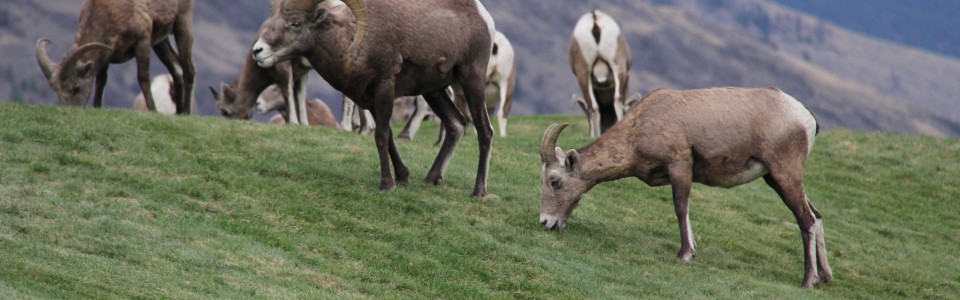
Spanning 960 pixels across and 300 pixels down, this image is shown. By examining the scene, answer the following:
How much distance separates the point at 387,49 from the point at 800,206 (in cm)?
481

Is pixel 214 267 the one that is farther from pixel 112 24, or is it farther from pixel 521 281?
pixel 112 24

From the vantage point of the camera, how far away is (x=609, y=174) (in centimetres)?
1424

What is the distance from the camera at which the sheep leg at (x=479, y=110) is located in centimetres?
→ 1513

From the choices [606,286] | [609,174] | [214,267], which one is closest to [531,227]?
[609,174]

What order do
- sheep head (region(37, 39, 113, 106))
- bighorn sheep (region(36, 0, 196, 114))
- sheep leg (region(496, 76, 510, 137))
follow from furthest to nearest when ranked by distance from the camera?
1. sheep leg (region(496, 76, 510, 137))
2. sheep head (region(37, 39, 113, 106))
3. bighorn sheep (region(36, 0, 196, 114))

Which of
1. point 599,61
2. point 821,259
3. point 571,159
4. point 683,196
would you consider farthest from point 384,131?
point 599,61

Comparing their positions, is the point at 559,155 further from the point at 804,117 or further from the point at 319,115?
the point at 319,115

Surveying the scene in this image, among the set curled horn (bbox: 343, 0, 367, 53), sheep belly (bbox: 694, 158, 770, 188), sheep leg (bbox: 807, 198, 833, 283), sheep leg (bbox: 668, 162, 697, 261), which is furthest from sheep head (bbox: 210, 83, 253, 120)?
sheep leg (bbox: 807, 198, 833, 283)

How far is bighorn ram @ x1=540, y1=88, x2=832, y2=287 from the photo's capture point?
545 inches

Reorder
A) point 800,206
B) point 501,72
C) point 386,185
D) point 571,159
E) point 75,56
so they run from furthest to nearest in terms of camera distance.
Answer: point 501,72 → point 75,56 → point 386,185 → point 571,159 → point 800,206

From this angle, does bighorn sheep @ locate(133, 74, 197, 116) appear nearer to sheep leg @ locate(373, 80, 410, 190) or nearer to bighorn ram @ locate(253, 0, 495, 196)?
sheep leg @ locate(373, 80, 410, 190)

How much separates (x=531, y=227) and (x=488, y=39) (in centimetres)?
235

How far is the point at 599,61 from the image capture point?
25297 millimetres

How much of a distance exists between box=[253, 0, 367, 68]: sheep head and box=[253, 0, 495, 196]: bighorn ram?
0.01 meters
